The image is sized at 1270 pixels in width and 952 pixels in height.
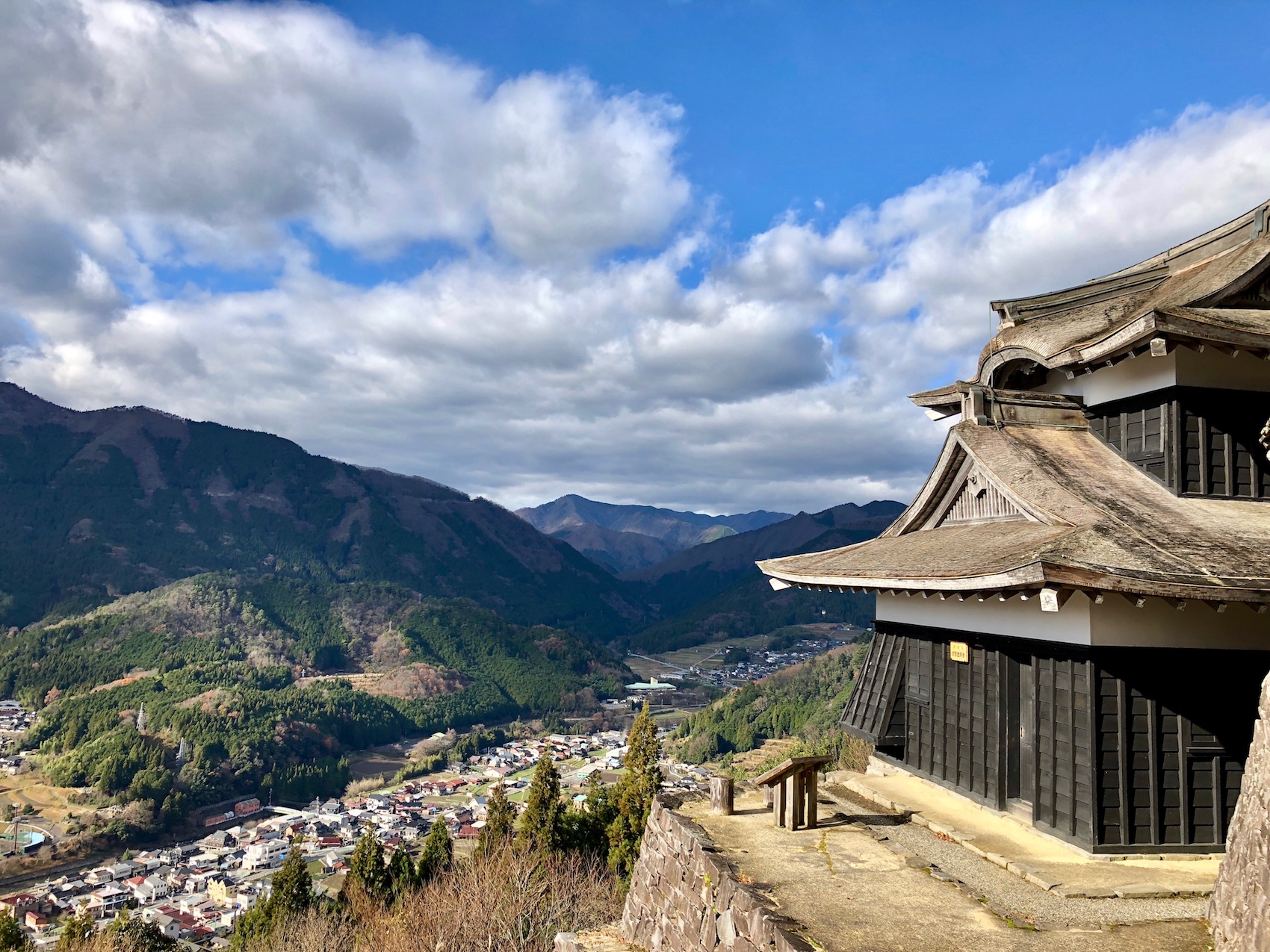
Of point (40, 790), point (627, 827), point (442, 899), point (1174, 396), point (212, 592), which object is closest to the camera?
point (1174, 396)

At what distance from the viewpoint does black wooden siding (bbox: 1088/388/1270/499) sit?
35.4 feet

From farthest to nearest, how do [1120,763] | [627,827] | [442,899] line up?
[627,827]
[442,899]
[1120,763]

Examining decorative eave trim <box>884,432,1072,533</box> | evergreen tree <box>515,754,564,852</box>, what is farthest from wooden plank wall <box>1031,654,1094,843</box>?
evergreen tree <box>515,754,564,852</box>

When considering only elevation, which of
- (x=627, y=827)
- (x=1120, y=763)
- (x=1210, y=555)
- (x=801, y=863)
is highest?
(x=1210, y=555)

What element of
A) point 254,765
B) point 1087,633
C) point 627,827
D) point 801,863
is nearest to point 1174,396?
point 1087,633

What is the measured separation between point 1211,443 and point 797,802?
7.29 m

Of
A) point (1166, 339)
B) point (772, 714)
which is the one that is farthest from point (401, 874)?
point (772, 714)

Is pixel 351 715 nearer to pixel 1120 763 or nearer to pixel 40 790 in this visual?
pixel 40 790

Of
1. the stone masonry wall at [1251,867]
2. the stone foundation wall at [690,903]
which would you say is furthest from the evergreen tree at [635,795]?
the stone masonry wall at [1251,867]

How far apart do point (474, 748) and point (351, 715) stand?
65.9 ft

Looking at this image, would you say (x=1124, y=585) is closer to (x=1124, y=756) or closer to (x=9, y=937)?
(x=1124, y=756)

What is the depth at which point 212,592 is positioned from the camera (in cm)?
15850

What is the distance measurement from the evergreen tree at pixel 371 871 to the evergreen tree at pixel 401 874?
27 cm

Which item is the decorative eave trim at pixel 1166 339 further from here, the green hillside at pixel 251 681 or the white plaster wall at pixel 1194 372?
the green hillside at pixel 251 681
